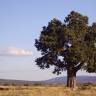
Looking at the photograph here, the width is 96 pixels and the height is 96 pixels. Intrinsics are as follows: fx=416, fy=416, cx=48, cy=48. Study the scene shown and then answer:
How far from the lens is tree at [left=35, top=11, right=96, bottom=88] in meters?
72.3

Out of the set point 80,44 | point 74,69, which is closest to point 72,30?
point 80,44

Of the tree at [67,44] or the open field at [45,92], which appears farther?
the tree at [67,44]

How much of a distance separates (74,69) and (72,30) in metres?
7.46

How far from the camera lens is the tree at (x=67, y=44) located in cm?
7231

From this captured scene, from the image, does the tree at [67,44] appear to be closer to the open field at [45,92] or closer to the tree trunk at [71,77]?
the tree trunk at [71,77]

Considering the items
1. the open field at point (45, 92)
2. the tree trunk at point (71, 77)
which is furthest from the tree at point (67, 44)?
the open field at point (45, 92)

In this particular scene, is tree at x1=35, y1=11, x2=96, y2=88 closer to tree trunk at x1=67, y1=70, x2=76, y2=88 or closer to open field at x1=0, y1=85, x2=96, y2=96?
tree trunk at x1=67, y1=70, x2=76, y2=88

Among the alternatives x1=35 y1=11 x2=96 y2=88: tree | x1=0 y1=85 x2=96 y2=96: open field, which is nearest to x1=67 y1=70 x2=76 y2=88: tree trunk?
x1=35 y1=11 x2=96 y2=88: tree

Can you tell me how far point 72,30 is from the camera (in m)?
72.8

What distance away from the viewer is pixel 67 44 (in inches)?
2904

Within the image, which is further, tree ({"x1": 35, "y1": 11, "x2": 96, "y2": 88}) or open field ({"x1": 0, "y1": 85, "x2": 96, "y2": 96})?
tree ({"x1": 35, "y1": 11, "x2": 96, "y2": 88})

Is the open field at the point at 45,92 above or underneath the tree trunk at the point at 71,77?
underneath

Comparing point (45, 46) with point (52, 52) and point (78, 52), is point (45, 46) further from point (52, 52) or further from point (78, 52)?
point (78, 52)

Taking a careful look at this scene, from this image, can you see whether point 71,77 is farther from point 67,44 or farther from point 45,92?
point 45,92
